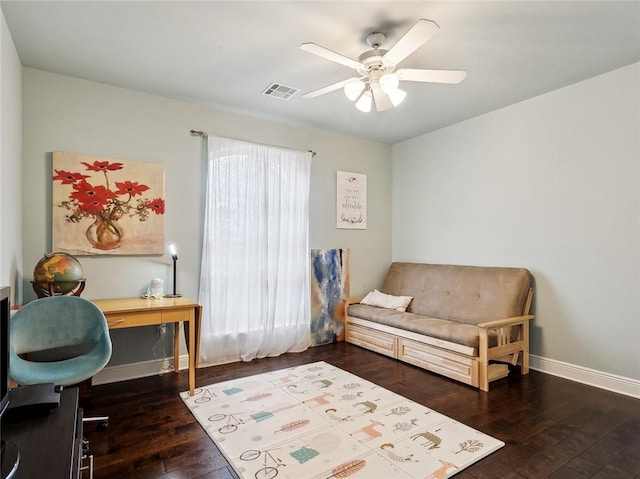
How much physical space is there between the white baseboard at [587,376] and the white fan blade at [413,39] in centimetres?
299

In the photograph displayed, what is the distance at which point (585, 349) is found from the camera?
3.10 m

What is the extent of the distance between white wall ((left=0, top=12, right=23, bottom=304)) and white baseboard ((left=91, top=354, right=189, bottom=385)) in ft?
3.11

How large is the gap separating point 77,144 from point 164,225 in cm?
95

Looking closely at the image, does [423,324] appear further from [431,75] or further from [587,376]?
[431,75]

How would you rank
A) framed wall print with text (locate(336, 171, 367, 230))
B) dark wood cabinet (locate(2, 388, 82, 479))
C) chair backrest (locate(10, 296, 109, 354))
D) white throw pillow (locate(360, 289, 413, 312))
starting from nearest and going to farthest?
dark wood cabinet (locate(2, 388, 82, 479))
chair backrest (locate(10, 296, 109, 354))
white throw pillow (locate(360, 289, 413, 312))
framed wall print with text (locate(336, 171, 367, 230))

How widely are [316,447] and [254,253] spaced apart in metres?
2.11

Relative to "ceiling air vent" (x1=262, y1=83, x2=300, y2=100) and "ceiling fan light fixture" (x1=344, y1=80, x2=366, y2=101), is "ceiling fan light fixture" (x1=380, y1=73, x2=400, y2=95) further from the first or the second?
"ceiling air vent" (x1=262, y1=83, x2=300, y2=100)

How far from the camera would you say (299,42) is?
8.06 ft

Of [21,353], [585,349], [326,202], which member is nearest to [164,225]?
[21,353]

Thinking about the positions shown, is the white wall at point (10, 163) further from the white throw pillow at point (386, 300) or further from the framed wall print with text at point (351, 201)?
the white throw pillow at point (386, 300)

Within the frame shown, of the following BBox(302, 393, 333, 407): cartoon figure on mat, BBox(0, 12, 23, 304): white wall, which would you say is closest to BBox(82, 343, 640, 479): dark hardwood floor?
BBox(302, 393, 333, 407): cartoon figure on mat

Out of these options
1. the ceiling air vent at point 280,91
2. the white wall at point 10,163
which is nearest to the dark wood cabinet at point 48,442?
the white wall at point 10,163

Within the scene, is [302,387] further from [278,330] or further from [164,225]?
[164,225]

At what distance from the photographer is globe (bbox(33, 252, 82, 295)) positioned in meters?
2.52
